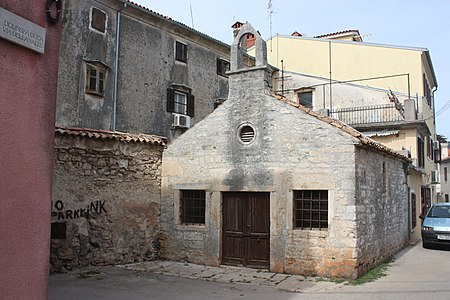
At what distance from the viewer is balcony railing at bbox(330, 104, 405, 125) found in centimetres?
1914

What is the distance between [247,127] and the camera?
10.9m

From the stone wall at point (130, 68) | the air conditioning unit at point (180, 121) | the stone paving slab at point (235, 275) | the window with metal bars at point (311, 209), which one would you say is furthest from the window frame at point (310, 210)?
the air conditioning unit at point (180, 121)

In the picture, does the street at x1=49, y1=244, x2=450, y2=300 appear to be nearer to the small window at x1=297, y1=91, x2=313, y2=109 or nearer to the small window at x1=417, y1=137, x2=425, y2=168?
the small window at x1=417, y1=137, x2=425, y2=168

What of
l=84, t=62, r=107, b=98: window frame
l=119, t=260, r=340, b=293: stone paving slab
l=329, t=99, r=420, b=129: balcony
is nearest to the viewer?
l=119, t=260, r=340, b=293: stone paving slab

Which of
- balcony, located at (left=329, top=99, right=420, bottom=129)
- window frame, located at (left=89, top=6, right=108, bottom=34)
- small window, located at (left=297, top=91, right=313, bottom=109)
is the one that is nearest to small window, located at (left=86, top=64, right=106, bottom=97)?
window frame, located at (left=89, top=6, right=108, bottom=34)

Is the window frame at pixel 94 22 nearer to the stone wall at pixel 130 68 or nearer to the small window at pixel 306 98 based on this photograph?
the stone wall at pixel 130 68

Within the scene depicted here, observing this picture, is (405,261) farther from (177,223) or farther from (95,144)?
(95,144)

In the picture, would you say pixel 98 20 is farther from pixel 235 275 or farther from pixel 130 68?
pixel 235 275

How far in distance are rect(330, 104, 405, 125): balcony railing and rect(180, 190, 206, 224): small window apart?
1077cm

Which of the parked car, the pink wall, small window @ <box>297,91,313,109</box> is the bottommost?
the parked car

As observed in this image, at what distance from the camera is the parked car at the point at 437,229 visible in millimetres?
13516

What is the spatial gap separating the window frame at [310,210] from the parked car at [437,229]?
235 inches

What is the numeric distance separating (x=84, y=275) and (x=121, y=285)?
1.25m

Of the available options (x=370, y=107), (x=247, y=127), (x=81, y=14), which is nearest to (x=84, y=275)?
→ (x=247, y=127)
